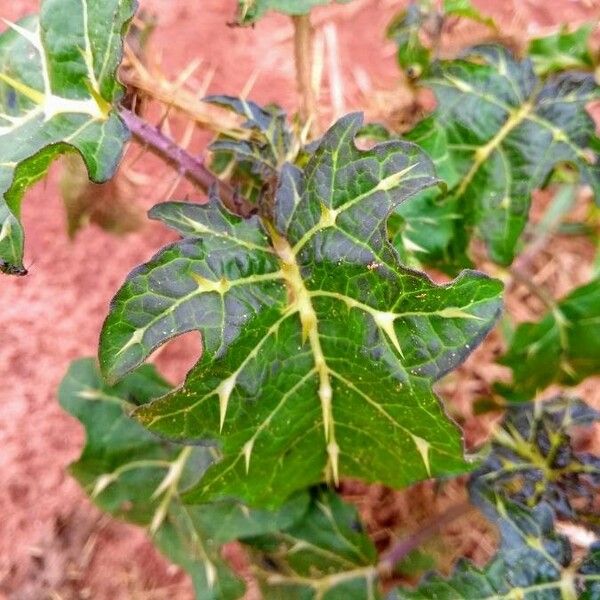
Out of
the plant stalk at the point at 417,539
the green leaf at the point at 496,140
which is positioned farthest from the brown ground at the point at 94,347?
the green leaf at the point at 496,140

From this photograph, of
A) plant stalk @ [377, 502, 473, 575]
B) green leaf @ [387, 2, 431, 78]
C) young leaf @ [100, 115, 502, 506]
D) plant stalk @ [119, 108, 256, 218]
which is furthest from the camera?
green leaf @ [387, 2, 431, 78]

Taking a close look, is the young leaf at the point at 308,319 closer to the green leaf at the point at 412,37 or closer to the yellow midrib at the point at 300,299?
the yellow midrib at the point at 300,299

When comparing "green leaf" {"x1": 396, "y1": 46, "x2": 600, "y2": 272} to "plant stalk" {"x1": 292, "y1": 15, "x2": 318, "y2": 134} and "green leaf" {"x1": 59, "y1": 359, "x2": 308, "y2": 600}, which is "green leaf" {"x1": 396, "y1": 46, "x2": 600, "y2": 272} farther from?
"green leaf" {"x1": 59, "y1": 359, "x2": 308, "y2": 600}

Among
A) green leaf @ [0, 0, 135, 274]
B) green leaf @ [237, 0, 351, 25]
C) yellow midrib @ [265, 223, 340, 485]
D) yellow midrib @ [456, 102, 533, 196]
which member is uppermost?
green leaf @ [237, 0, 351, 25]

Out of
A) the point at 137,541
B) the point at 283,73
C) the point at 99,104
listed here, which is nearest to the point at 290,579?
the point at 137,541

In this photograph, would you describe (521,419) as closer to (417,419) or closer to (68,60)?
(417,419)

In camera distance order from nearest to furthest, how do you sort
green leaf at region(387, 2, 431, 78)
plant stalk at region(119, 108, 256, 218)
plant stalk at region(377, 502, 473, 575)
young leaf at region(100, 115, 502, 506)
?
1. young leaf at region(100, 115, 502, 506)
2. plant stalk at region(119, 108, 256, 218)
3. plant stalk at region(377, 502, 473, 575)
4. green leaf at region(387, 2, 431, 78)

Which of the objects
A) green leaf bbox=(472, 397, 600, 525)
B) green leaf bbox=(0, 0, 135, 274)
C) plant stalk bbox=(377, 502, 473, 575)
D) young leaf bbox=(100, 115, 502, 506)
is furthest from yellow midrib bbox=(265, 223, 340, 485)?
plant stalk bbox=(377, 502, 473, 575)
